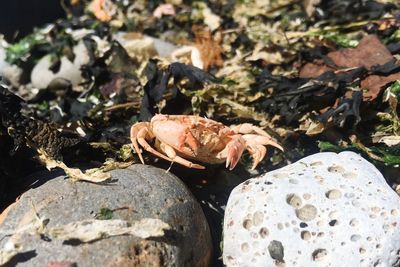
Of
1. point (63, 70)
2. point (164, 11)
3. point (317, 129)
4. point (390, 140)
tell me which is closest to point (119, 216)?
point (317, 129)

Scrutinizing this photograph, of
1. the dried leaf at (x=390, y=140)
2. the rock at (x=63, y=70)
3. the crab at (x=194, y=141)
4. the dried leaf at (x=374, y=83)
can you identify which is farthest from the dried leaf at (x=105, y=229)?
the rock at (x=63, y=70)

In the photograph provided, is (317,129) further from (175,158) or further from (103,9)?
(103,9)

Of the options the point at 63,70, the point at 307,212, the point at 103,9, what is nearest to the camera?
the point at 307,212

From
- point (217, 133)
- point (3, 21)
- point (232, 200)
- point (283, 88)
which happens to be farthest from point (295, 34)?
point (3, 21)

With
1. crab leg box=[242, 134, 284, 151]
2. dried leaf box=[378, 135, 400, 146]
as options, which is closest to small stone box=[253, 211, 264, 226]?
crab leg box=[242, 134, 284, 151]

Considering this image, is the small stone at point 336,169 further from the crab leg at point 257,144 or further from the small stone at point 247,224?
the small stone at point 247,224

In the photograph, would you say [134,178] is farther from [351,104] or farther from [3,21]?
[3,21]
